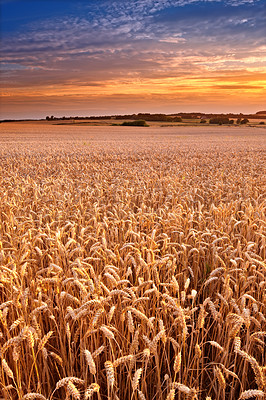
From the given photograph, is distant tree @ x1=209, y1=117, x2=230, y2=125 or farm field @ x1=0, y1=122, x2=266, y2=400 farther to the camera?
distant tree @ x1=209, y1=117, x2=230, y2=125

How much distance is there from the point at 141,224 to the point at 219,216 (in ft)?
4.95

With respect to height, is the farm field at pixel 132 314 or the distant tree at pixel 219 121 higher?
the distant tree at pixel 219 121

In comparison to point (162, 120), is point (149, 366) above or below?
below

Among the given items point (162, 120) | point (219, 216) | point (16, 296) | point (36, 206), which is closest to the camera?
point (16, 296)

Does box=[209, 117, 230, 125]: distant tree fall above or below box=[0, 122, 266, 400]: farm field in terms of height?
above

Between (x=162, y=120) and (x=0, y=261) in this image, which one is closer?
(x=0, y=261)

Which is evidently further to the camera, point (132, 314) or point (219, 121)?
point (219, 121)

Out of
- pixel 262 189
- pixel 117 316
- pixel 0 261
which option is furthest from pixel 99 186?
pixel 117 316

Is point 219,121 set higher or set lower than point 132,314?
higher

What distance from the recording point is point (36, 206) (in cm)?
661

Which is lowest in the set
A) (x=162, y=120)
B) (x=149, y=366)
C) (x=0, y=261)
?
(x=149, y=366)

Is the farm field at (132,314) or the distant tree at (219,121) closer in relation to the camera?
the farm field at (132,314)

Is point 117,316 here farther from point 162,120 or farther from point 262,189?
point 162,120

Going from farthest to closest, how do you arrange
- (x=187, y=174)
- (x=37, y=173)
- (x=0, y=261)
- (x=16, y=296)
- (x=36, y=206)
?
(x=37, y=173) < (x=187, y=174) < (x=36, y=206) < (x=0, y=261) < (x=16, y=296)
